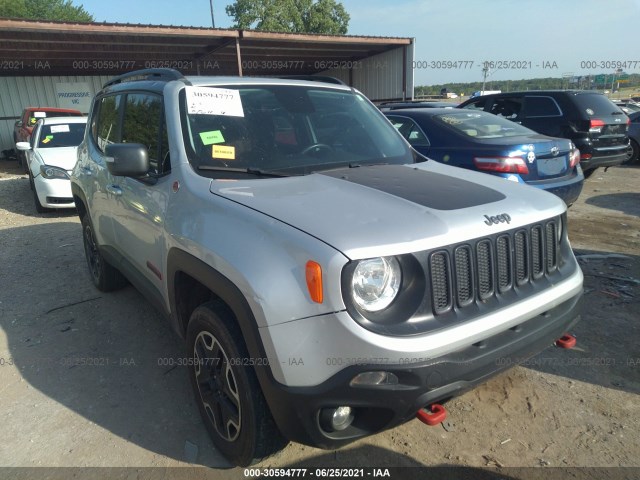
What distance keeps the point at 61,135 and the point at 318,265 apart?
30.0ft

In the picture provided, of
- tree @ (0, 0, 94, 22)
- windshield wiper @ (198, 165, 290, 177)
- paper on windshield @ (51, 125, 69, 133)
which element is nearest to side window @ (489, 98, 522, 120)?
windshield wiper @ (198, 165, 290, 177)

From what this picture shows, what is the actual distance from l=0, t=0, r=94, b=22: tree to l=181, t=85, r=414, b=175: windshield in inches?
1452

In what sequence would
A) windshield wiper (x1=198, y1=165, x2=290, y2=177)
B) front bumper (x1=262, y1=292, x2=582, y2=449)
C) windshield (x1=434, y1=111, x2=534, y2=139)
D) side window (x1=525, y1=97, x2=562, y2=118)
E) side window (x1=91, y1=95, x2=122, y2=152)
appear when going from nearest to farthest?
front bumper (x1=262, y1=292, x2=582, y2=449) < windshield wiper (x1=198, y1=165, x2=290, y2=177) < side window (x1=91, y1=95, x2=122, y2=152) < windshield (x1=434, y1=111, x2=534, y2=139) < side window (x1=525, y1=97, x2=562, y2=118)

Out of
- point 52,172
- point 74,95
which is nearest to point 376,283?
point 52,172

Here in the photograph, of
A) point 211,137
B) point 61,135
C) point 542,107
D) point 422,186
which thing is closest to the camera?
point 422,186

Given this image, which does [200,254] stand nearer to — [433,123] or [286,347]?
[286,347]

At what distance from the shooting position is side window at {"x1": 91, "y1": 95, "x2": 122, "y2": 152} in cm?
375

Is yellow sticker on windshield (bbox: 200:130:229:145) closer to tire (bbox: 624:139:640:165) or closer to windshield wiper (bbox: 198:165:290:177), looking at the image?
windshield wiper (bbox: 198:165:290:177)

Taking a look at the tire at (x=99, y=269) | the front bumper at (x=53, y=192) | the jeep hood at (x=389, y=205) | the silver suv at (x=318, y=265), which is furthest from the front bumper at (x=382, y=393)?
the front bumper at (x=53, y=192)

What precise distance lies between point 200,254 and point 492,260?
1.35 m

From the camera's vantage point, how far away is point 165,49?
16031mm

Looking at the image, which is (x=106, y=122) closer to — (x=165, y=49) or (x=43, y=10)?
Answer: (x=165, y=49)

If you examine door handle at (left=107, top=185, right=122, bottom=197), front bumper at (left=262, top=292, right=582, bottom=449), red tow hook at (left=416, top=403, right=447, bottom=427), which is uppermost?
door handle at (left=107, top=185, right=122, bottom=197)

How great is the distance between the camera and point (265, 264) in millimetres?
1848
